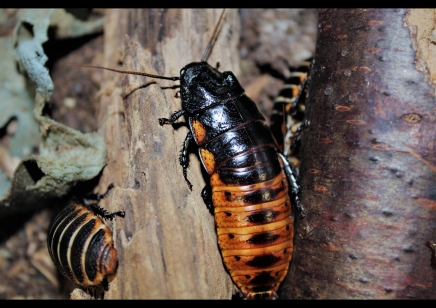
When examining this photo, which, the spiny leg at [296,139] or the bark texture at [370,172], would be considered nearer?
the bark texture at [370,172]

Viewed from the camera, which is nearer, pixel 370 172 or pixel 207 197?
pixel 370 172

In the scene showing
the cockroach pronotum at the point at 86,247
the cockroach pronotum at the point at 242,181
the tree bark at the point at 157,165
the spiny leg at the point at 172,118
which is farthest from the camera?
the spiny leg at the point at 172,118

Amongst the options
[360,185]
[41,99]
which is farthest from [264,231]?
[41,99]

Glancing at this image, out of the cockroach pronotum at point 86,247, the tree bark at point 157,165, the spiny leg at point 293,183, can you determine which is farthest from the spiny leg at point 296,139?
the cockroach pronotum at point 86,247

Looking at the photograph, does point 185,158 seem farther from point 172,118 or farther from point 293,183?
point 293,183

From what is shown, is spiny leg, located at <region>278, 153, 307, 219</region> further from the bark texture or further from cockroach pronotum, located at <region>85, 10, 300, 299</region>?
the bark texture

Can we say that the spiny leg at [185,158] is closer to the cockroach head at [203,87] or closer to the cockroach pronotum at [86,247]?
the cockroach head at [203,87]

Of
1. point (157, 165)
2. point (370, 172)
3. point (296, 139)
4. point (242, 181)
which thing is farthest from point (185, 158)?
point (370, 172)

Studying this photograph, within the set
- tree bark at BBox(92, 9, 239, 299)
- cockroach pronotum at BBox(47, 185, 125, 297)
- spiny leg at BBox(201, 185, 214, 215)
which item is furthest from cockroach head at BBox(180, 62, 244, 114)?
cockroach pronotum at BBox(47, 185, 125, 297)
